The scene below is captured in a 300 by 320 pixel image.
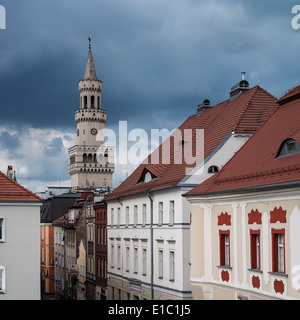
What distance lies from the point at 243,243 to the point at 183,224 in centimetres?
1096

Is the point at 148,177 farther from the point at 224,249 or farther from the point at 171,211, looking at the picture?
the point at 224,249

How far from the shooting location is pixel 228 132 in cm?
3825

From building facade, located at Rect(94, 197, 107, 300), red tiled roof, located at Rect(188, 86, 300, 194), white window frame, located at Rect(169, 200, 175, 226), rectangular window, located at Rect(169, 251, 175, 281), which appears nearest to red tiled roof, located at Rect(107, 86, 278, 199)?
white window frame, located at Rect(169, 200, 175, 226)

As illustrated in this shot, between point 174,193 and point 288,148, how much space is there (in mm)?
14207

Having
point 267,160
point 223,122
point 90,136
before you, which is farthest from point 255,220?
point 90,136

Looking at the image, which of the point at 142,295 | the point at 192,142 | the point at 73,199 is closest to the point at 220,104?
the point at 192,142

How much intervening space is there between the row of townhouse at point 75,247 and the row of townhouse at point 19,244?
2466 centimetres

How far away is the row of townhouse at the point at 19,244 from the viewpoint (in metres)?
33.6

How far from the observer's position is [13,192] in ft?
113

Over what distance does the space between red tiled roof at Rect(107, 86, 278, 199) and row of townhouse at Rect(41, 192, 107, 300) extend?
16526mm

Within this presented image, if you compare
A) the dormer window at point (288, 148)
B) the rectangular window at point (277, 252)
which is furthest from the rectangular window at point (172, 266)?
the rectangular window at point (277, 252)

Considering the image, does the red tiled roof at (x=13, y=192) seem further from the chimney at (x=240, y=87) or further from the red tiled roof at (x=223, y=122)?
the chimney at (x=240, y=87)

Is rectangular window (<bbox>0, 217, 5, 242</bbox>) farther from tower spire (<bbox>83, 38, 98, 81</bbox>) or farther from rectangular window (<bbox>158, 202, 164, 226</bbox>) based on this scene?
tower spire (<bbox>83, 38, 98, 81</bbox>)

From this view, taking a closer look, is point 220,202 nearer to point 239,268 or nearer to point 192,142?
point 239,268
